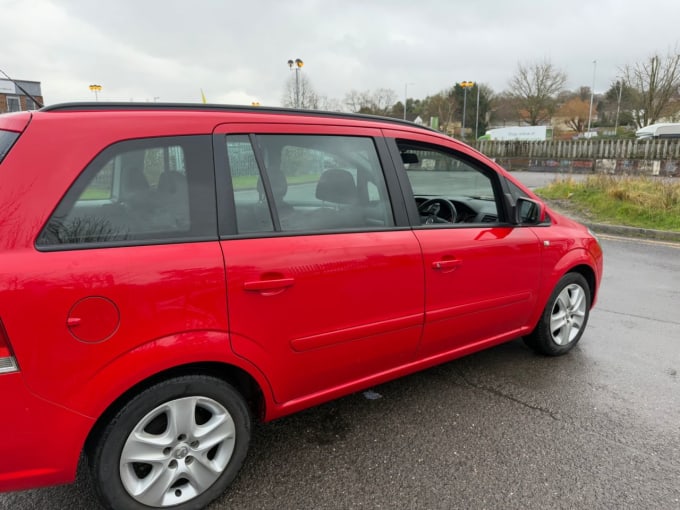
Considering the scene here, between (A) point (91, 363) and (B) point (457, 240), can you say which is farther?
(B) point (457, 240)

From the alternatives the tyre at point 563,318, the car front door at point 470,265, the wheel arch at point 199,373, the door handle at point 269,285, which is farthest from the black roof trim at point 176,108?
the tyre at point 563,318

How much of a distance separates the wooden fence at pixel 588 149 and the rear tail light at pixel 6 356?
25962 mm

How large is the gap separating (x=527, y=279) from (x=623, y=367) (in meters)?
1.16

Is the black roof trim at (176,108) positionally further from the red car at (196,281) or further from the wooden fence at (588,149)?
the wooden fence at (588,149)

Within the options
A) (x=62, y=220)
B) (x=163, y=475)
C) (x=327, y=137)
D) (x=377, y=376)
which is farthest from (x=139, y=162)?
(x=377, y=376)

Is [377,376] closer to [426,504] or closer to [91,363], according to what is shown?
[426,504]

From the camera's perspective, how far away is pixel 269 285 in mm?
2082

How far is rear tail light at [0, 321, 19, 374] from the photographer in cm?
158

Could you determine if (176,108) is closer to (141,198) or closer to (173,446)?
(141,198)

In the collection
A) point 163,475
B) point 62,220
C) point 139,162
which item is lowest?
point 163,475

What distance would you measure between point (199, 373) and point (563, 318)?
2.89m

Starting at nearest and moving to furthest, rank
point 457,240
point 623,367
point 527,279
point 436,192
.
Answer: point 457,240 → point 527,279 → point 623,367 → point 436,192

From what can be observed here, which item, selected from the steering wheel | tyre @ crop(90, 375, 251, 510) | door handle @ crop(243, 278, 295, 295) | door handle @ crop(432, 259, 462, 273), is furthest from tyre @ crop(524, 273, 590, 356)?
tyre @ crop(90, 375, 251, 510)

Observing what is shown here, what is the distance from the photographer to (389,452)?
101 inches
